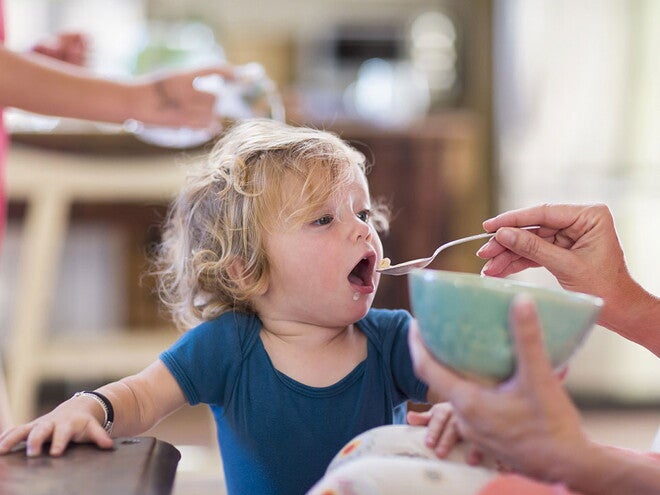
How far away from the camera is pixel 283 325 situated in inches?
48.4

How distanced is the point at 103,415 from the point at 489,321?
0.50 metres

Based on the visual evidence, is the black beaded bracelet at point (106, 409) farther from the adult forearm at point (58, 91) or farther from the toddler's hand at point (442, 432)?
the adult forearm at point (58, 91)

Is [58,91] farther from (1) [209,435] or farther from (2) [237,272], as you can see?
(1) [209,435]

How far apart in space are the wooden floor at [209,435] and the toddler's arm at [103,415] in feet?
4.23

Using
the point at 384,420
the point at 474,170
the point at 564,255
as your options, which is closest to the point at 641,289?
the point at 564,255

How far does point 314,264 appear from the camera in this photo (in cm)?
A: 119

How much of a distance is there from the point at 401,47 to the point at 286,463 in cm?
347

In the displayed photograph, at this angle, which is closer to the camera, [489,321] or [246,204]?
[489,321]

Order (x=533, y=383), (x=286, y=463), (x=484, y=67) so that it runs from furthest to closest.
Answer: (x=484, y=67) → (x=286, y=463) → (x=533, y=383)

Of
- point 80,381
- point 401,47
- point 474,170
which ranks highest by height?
Answer: point 401,47

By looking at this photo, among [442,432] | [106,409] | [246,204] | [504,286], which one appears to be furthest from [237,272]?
[504,286]

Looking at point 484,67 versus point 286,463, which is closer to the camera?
point 286,463

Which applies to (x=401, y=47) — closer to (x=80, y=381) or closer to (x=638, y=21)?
(x=638, y=21)

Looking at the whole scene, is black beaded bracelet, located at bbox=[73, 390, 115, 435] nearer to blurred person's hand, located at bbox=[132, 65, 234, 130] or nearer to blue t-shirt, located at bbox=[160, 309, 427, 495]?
blue t-shirt, located at bbox=[160, 309, 427, 495]
